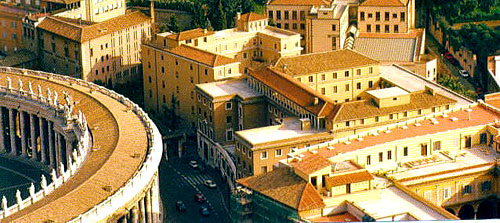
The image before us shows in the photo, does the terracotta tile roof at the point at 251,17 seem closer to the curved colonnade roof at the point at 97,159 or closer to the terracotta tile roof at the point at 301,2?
the terracotta tile roof at the point at 301,2

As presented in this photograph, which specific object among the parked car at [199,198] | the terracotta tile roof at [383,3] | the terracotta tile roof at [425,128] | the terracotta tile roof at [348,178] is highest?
the terracotta tile roof at [383,3]

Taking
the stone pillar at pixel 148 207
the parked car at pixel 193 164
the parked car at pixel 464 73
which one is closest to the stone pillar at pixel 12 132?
the parked car at pixel 193 164

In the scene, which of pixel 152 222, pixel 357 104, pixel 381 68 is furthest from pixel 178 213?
pixel 381 68

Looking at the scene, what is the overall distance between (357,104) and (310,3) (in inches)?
826

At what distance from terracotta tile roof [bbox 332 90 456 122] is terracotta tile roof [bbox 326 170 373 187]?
1305cm

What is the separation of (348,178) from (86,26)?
39.0 meters

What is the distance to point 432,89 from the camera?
87250 millimetres

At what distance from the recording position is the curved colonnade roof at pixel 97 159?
6881 cm

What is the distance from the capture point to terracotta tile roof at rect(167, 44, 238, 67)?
94731 millimetres

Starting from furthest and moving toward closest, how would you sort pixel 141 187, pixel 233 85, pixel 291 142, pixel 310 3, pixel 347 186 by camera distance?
pixel 310 3
pixel 233 85
pixel 291 142
pixel 141 187
pixel 347 186

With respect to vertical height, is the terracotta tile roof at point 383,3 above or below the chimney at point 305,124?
above

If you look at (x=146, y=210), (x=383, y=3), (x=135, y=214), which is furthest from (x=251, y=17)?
(x=135, y=214)

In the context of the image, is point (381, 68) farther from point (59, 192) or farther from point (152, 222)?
point (59, 192)

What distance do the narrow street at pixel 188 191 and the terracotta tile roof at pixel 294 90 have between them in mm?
6170
